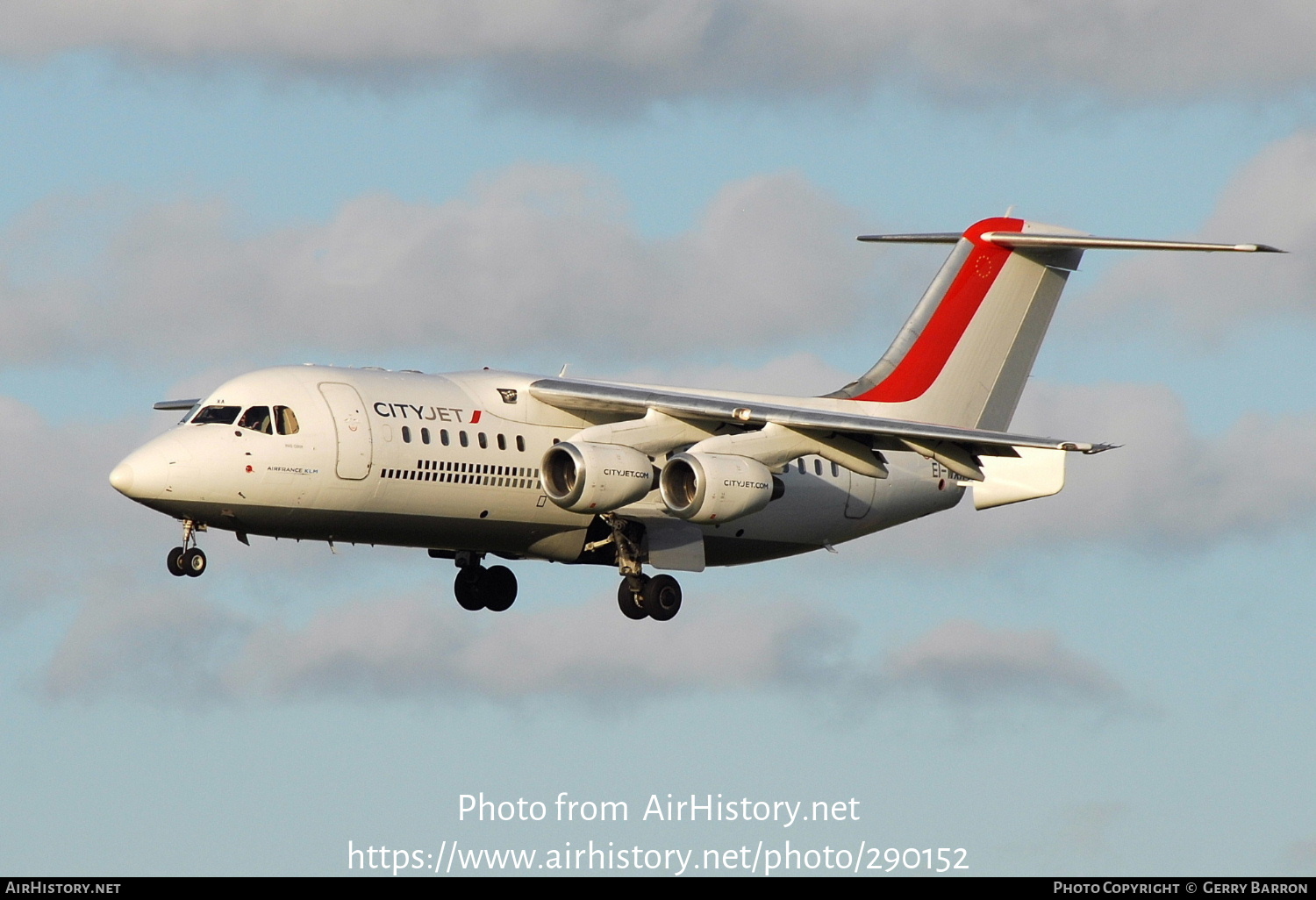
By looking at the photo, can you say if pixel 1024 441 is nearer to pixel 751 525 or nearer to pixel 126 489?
pixel 751 525

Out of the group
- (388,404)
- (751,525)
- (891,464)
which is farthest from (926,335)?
(388,404)

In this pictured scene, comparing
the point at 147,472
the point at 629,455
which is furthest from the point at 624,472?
the point at 147,472

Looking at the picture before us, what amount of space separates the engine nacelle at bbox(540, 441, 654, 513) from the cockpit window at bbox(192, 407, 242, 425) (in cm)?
330

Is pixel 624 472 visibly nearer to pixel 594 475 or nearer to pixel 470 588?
pixel 594 475

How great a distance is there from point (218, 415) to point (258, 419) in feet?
1.42

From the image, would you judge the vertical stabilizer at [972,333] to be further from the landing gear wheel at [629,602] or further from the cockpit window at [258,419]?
the cockpit window at [258,419]

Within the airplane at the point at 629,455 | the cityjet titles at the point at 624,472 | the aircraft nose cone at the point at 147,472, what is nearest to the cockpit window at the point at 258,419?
the airplane at the point at 629,455

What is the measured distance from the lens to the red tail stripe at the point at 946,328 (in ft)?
90.0

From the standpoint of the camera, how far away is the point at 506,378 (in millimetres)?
24500

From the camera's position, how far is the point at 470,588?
26094 millimetres

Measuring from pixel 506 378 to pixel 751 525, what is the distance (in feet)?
11.1

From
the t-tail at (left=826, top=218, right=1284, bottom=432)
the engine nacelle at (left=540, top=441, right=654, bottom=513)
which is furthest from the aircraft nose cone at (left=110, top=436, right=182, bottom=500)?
the t-tail at (left=826, top=218, right=1284, bottom=432)

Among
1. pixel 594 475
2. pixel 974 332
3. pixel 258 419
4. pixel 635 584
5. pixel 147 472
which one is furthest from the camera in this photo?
pixel 974 332

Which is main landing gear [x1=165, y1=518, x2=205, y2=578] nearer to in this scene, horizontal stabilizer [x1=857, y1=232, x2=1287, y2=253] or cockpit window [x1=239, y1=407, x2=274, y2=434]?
cockpit window [x1=239, y1=407, x2=274, y2=434]
